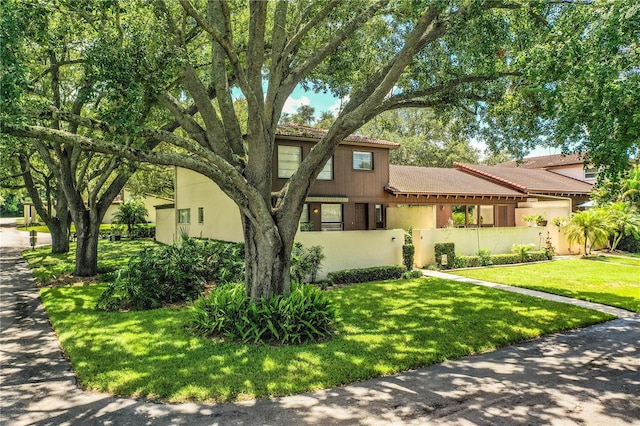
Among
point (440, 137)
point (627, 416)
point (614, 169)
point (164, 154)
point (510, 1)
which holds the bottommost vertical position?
point (627, 416)

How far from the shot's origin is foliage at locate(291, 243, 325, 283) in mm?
13234

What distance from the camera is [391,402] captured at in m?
5.26

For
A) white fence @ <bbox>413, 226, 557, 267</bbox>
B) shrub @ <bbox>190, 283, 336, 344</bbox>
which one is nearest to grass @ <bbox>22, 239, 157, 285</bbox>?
shrub @ <bbox>190, 283, 336, 344</bbox>

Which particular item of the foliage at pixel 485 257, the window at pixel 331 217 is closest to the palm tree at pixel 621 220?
the foliage at pixel 485 257

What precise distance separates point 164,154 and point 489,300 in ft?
29.5

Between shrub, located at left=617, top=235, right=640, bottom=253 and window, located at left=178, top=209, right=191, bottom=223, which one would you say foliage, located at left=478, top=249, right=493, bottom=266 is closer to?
shrub, located at left=617, top=235, right=640, bottom=253

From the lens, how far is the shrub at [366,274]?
14.0m

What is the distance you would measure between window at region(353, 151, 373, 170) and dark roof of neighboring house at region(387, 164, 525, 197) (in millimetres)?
1508

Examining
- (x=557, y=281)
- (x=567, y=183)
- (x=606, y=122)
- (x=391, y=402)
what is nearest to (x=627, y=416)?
(x=391, y=402)

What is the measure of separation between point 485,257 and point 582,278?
4040mm

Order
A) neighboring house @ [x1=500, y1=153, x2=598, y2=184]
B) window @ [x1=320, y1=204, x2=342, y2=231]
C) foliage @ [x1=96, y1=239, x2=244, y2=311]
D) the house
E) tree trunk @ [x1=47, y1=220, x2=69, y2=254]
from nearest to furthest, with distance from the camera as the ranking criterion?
1. foliage @ [x1=96, y1=239, x2=244, y2=311]
2. the house
3. window @ [x1=320, y1=204, x2=342, y2=231]
4. tree trunk @ [x1=47, y1=220, x2=69, y2=254]
5. neighboring house @ [x1=500, y1=153, x2=598, y2=184]

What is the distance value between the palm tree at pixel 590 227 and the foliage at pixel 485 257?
227 inches

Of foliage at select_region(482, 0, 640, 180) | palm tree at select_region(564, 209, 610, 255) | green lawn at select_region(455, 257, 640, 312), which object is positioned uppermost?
foliage at select_region(482, 0, 640, 180)

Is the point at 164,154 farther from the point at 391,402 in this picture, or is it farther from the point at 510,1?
the point at 510,1
